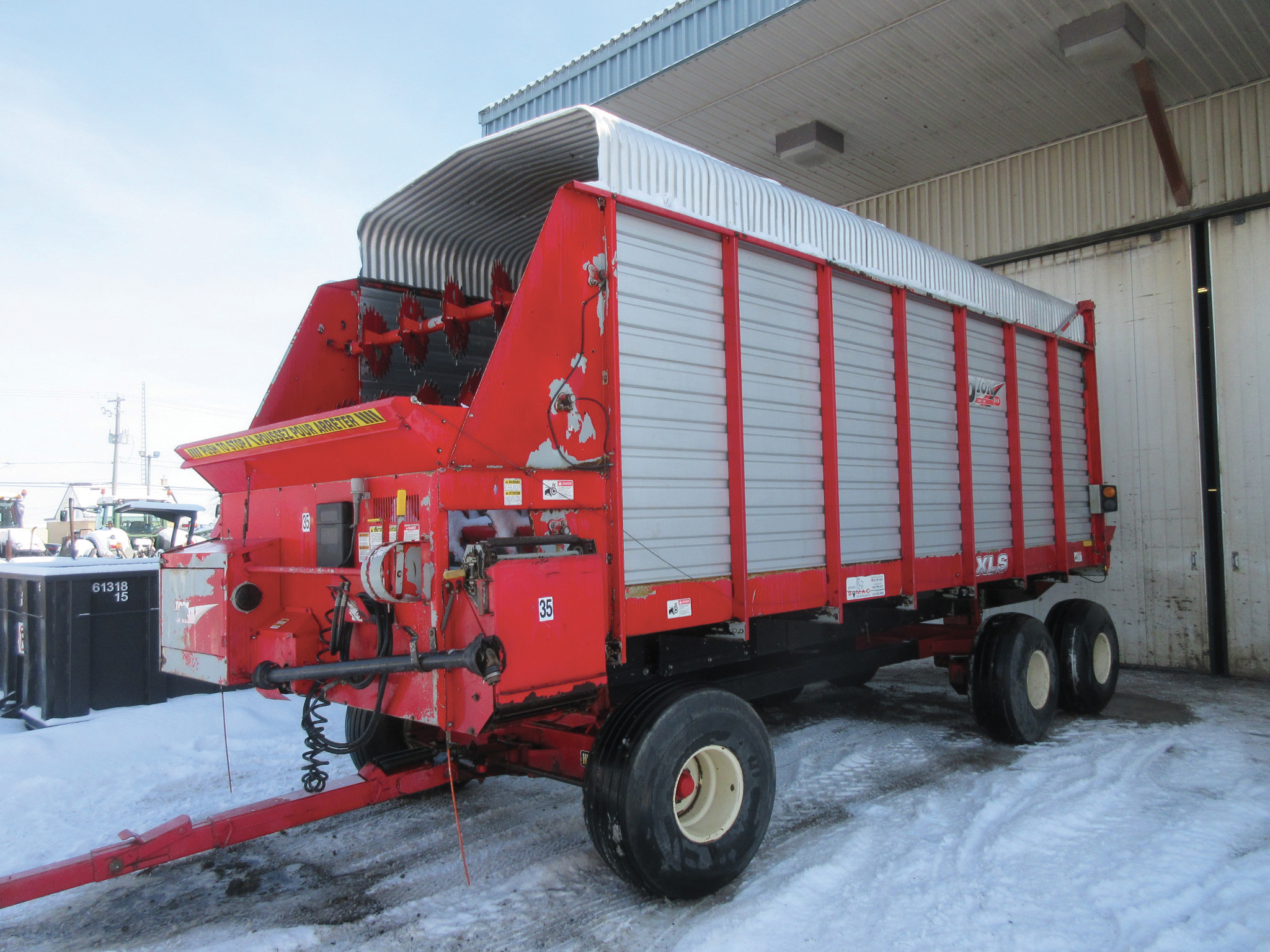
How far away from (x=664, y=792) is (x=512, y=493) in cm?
135

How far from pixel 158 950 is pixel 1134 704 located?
749 centimetres

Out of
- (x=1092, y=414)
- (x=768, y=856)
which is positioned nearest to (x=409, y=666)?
(x=768, y=856)

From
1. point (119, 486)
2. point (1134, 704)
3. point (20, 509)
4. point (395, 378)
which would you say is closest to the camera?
point (395, 378)

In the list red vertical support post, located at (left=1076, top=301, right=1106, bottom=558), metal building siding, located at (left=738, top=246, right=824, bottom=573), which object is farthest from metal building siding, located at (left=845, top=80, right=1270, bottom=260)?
metal building siding, located at (left=738, top=246, right=824, bottom=573)

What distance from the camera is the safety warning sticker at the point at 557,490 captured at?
3.45 metres

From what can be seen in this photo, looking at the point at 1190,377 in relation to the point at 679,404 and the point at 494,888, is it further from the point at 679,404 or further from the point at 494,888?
the point at 494,888

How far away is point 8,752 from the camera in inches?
216

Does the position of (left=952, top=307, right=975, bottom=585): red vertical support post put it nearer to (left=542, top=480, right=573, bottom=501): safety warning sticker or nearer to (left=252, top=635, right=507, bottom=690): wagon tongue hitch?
(left=542, top=480, right=573, bottom=501): safety warning sticker

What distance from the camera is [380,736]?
15.7 feet

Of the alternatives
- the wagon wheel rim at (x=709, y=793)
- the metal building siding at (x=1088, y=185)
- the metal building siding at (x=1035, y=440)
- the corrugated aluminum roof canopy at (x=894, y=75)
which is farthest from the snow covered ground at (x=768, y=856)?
the corrugated aluminum roof canopy at (x=894, y=75)

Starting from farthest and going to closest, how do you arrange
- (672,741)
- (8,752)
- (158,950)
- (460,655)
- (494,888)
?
1. (8,752)
2. (494,888)
3. (672,741)
4. (158,950)
5. (460,655)

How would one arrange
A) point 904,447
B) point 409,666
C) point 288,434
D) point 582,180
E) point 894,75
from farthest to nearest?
point 894,75
point 904,447
point 582,180
point 288,434
point 409,666

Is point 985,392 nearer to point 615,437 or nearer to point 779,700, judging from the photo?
point 779,700

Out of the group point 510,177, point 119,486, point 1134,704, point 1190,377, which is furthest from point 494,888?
point 119,486
